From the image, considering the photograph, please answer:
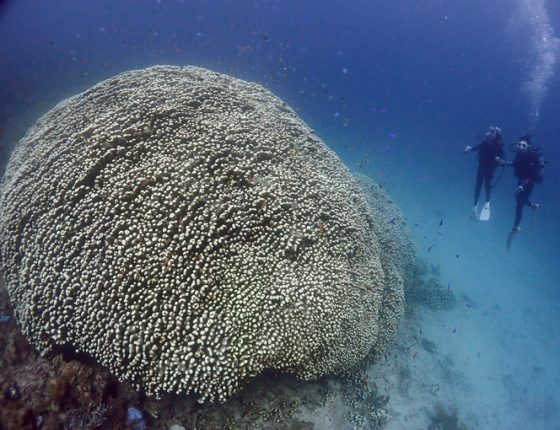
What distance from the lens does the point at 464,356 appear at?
15.3 m

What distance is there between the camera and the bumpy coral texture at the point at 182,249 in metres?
4.11

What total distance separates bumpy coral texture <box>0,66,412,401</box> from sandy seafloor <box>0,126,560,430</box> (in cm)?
108

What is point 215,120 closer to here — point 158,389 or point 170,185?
point 170,185

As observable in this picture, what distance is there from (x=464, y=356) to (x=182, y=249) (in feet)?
52.1

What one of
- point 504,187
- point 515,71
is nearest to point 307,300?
point 504,187

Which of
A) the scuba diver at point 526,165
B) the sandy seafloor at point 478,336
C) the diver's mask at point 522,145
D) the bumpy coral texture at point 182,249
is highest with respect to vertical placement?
the diver's mask at point 522,145

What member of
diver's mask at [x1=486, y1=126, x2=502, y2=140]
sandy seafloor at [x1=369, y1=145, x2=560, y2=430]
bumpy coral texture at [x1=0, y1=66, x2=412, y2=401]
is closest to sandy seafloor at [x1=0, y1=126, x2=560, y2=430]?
sandy seafloor at [x1=369, y1=145, x2=560, y2=430]

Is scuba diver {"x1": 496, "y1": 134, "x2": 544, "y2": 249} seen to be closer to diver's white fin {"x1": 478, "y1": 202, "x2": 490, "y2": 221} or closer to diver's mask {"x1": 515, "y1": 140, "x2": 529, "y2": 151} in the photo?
diver's mask {"x1": 515, "y1": 140, "x2": 529, "y2": 151}

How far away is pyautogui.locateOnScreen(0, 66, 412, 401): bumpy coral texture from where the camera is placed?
4105 millimetres

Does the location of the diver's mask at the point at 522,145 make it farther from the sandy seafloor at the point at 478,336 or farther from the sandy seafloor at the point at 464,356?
the sandy seafloor at the point at 464,356

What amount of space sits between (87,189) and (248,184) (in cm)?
221

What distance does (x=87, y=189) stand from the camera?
181 inches

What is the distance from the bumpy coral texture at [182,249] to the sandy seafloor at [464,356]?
Answer: 1076mm

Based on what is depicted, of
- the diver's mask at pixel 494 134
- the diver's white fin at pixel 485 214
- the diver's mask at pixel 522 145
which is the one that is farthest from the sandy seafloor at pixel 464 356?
the diver's mask at pixel 522 145
